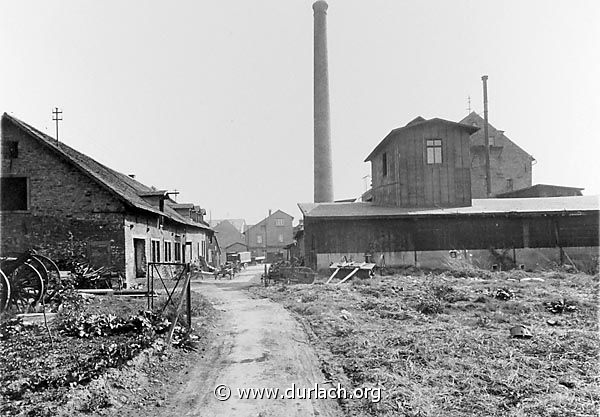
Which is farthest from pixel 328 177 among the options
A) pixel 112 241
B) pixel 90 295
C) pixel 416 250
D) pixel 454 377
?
pixel 454 377

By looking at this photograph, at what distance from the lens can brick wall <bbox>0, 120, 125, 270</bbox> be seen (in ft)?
60.6

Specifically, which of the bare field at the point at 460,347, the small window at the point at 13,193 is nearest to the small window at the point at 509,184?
the bare field at the point at 460,347

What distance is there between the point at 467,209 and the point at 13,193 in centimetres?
2176

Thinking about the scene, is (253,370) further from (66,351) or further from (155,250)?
(155,250)

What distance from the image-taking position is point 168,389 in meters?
7.34

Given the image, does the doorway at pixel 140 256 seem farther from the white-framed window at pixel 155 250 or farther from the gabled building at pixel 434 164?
the gabled building at pixel 434 164

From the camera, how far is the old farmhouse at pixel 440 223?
24344mm

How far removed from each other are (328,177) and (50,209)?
21659mm

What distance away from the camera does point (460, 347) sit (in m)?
9.10

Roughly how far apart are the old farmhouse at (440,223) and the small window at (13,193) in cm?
1287

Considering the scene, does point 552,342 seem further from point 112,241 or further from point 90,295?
point 112,241

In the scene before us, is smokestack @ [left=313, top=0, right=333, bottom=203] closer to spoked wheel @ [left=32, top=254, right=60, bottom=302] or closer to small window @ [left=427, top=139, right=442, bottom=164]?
small window @ [left=427, top=139, right=442, bottom=164]

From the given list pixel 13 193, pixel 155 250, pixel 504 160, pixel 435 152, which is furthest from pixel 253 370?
pixel 504 160

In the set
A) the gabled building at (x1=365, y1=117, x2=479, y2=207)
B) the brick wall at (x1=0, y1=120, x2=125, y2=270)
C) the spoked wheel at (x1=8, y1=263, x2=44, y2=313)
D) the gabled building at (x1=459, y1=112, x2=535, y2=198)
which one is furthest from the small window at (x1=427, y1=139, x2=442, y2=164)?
the spoked wheel at (x1=8, y1=263, x2=44, y2=313)
